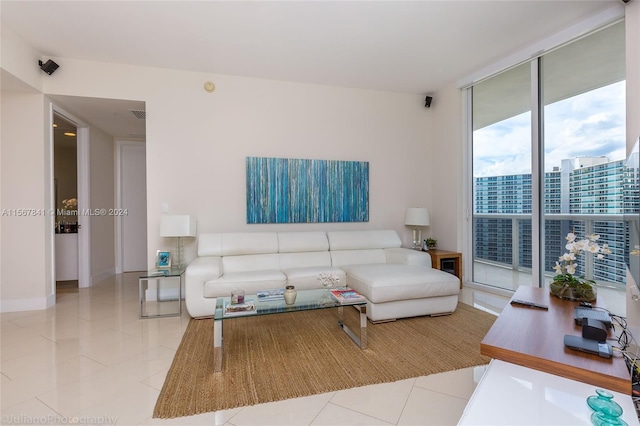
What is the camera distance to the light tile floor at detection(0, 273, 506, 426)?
1593mm

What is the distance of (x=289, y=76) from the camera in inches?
158

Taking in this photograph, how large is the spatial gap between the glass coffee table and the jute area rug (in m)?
0.08

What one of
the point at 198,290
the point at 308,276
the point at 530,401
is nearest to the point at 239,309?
the point at 198,290

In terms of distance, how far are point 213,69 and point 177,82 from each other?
18.7 inches

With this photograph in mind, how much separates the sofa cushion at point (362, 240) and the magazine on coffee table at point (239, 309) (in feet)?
5.96

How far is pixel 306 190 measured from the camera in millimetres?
4207

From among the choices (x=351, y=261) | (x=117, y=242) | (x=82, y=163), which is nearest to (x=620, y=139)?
(x=351, y=261)

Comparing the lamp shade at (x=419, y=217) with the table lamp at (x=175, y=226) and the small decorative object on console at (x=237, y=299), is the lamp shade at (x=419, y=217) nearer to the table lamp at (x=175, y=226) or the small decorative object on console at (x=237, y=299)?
the small decorative object on console at (x=237, y=299)

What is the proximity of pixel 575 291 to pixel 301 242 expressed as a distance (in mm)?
2663

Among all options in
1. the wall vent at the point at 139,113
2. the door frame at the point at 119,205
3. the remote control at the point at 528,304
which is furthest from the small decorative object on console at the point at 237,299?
the door frame at the point at 119,205

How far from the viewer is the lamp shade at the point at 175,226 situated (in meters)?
3.38

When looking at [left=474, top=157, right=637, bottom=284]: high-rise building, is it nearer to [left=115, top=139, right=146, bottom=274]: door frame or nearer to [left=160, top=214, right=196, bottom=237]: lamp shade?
[left=160, top=214, right=196, bottom=237]: lamp shade

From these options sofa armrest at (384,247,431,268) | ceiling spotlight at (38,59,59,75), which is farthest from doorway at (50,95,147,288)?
sofa armrest at (384,247,431,268)

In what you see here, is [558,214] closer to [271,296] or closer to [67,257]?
[271,296]
